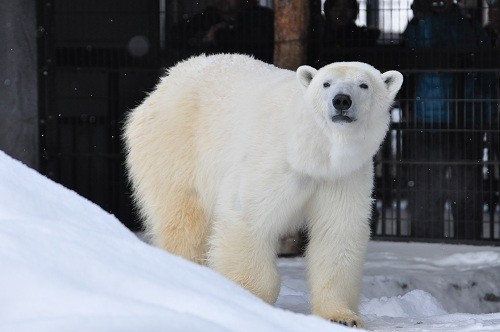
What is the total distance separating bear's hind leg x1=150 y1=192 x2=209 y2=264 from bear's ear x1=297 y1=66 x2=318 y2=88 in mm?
951

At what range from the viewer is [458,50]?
7.32 metres

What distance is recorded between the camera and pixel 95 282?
209cm

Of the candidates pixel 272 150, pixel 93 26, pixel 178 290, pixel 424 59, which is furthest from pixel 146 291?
pixel 93 26

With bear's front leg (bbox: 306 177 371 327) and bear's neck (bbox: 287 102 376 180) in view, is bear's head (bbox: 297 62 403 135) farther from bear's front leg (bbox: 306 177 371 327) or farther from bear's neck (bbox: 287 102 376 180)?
bear's front leg (bbox: 306 177 371 327)

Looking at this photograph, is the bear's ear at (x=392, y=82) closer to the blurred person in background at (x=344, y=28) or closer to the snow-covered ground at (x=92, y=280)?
the snow-covered ground at (x=92, y=280)

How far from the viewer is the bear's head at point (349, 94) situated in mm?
4410

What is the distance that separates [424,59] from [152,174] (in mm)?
2585

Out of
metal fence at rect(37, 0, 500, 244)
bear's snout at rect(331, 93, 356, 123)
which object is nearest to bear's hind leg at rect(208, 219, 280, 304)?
bear's snout at rect(331, 93, 356, 123)

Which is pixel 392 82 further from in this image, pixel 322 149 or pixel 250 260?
pixel 250 260

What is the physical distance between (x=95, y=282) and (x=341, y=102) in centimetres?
245

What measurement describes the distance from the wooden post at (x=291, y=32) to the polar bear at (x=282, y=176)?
1614mm

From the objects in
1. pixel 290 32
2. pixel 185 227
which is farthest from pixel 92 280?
pixel 290 32

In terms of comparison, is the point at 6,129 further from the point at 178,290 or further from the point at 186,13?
the point at 178,290

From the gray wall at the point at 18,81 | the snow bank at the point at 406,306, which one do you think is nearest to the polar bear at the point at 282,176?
the snow bank at the point at 406,306
